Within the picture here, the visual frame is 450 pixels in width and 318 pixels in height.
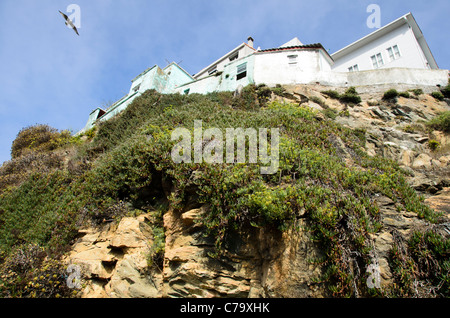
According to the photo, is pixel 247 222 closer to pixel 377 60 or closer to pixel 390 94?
pixel 390 94

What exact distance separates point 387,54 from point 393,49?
0.55 metres

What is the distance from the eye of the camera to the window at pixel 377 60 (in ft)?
72.3

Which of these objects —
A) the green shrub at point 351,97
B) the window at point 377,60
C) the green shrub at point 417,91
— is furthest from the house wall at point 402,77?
the window at point 377,60

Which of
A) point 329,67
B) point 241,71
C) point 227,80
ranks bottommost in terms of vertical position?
point 227,80

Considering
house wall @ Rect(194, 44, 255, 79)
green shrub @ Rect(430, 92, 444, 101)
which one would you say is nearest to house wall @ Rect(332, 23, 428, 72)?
green shrub @ Rect(430, 92, 444, 101)

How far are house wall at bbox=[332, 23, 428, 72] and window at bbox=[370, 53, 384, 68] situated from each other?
23cm

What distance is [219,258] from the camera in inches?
207

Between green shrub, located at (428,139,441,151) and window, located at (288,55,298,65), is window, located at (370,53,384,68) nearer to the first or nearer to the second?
window, located at (288,55,298,65)

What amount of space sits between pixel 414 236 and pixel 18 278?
8.80 m

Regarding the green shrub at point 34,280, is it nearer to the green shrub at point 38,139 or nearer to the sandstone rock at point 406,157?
the sandstone rock at point 406,157

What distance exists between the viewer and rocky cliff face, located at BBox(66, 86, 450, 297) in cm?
447

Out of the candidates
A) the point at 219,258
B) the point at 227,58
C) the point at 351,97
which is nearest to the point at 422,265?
the point at 219,258

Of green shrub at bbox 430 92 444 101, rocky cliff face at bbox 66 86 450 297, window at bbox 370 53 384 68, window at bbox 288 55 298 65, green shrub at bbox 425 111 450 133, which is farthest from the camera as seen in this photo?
window at bbox 370 53 384 68
